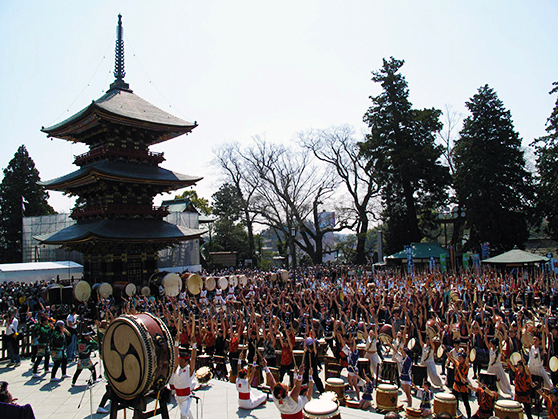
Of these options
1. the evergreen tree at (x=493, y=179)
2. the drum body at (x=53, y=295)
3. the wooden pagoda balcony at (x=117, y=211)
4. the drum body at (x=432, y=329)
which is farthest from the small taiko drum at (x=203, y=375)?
the evergreen tree at (x=493, y=179)

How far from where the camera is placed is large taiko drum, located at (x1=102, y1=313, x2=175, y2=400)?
4285mm

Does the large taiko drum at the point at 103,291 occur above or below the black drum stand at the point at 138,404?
above

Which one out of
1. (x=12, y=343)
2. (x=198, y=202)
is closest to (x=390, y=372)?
(x=12, y=343)

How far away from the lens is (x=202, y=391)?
8.15m

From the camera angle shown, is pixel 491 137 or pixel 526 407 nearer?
pixel 526 407

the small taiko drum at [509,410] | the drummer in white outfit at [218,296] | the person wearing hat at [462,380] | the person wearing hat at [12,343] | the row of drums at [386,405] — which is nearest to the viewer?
the row of drums at [386,405]

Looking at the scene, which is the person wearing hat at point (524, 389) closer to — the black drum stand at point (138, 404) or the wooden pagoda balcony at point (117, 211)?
the black drum stand at point (138, 404)

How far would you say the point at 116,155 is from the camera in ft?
81.4

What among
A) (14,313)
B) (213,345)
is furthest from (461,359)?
(14,313)

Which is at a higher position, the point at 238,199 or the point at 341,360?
the point at 238,199

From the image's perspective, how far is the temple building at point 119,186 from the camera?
2305cm

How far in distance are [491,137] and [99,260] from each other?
94.3ft

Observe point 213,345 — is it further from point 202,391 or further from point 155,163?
point 155,163

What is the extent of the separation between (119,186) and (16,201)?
19.1 m
